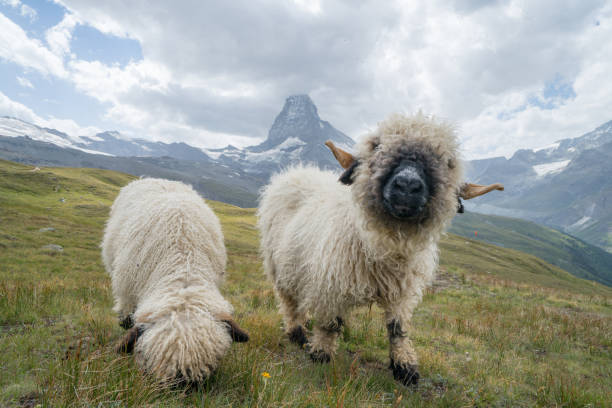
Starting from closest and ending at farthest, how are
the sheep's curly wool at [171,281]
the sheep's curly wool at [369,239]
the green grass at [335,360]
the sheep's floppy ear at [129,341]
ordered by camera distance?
1. the green grass at [335,360]
2. the sheep's curly wool at [171,281]
3. the sheep's floppy ear at [129,341]
4. the sheep's curly wool at [369,239]

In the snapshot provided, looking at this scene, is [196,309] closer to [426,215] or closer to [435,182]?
[426,215]

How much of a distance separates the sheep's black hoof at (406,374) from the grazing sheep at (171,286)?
2.60 m

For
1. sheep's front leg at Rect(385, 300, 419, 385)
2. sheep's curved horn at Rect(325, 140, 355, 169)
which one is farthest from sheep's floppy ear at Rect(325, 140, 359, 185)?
sheep's front leg at Rect(385, 300, 419, 385)

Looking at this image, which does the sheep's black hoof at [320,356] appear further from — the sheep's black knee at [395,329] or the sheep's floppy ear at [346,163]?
the sheep's floppy ear at [346,163]

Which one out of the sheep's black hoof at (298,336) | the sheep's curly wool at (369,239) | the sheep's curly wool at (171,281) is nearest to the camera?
the sheep's curly wool at (171,281)

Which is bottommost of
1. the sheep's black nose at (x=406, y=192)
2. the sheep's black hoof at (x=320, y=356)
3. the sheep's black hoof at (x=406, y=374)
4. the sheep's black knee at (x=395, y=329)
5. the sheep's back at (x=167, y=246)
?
the sheep's black hoof at (x=320, y=356)

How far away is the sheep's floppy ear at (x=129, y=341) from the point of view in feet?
11.7

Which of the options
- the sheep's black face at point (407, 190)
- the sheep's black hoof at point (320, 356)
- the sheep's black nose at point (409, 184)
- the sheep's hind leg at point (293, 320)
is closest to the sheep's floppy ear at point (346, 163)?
the sheep's black face at point (407, 190)

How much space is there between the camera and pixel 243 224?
61719mm

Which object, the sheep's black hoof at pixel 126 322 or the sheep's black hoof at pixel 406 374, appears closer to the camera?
the sheep's black hoof at pixel 406 374

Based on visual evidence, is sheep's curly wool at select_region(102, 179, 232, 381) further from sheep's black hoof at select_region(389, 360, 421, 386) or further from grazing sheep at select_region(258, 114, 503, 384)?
sheep's black hoof at select_region(389, 360, 421, 386)

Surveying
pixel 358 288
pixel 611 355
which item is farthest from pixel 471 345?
pixel 358 288

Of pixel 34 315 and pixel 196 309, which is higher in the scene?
pixel 196 309

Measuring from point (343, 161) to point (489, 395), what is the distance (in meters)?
4.04
